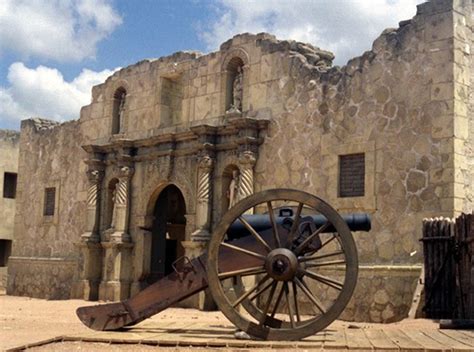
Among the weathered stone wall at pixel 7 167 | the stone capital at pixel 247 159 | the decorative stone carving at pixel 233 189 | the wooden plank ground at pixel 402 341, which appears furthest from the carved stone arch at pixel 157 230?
the weathered stone wall at pixel 7 167

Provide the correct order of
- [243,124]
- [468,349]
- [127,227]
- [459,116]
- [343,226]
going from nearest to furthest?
1. [468,349]
2. [343,226]
3. [459,116]
4. [243,124]
5. [127,227]

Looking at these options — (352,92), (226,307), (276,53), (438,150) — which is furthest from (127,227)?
(226,307)

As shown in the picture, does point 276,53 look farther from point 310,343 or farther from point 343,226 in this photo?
point 310,343

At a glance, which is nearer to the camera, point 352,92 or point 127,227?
point 352,92

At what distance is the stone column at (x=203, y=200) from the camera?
1494 centimetres

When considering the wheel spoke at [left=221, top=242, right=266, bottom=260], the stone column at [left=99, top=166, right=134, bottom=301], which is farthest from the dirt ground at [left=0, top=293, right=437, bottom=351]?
the wheel spoke at [left=221, top=242, right=266, bottom=260]

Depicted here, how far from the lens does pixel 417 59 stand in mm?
12297

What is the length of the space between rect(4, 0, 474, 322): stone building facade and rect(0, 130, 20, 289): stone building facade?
6.54 m

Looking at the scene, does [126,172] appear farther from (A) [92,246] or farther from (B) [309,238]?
(B) [309,238]

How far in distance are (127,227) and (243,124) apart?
14.8ft

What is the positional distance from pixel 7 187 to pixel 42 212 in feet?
29.0

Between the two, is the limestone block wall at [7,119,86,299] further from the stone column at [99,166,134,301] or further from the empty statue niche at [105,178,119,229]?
the stone column at [99,166,134,301]

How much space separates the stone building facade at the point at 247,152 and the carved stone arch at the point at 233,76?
31 millimetres

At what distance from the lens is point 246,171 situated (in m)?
14.5
